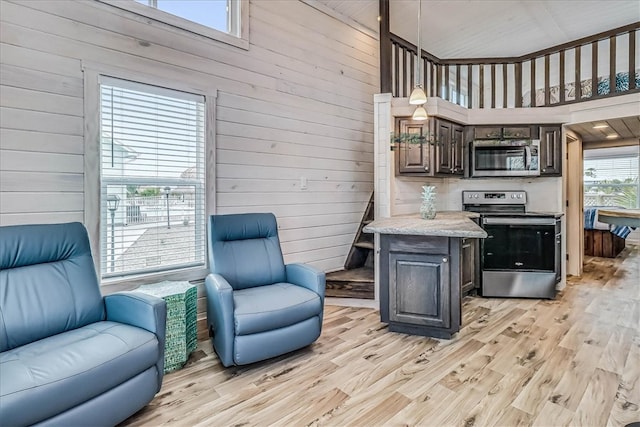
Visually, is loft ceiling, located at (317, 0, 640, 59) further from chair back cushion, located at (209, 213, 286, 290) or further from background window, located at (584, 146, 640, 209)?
background window, located at (584, 146, 640, 209)

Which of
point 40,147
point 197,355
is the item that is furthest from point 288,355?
point 40,147

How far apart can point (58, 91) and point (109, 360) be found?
187 cm

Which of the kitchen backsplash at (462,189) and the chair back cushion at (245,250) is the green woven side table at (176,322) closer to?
the chair back cushion at (245,250)

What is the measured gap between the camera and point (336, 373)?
2.36 metres

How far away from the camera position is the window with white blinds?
2600 mm

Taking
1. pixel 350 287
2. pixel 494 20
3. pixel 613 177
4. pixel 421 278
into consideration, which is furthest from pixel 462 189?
pixel 613 177

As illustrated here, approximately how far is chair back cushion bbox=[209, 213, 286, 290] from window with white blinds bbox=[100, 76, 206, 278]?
0.33m

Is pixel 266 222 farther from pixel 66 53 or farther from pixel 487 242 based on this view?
pixel 487 242

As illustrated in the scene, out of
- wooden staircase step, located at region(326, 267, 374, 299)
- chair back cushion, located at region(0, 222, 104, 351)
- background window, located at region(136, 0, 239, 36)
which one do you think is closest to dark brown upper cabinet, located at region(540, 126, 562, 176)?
wooden staircase step, located at region(326, 267, 374, 299)

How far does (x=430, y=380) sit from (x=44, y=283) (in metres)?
2.46

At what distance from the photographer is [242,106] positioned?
3275 mm

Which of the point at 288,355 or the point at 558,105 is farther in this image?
the point at 558,105

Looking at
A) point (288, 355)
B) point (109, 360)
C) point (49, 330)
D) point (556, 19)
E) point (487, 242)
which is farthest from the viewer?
point (556, 19)

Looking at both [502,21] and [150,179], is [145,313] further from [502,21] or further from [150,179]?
[502,21]
